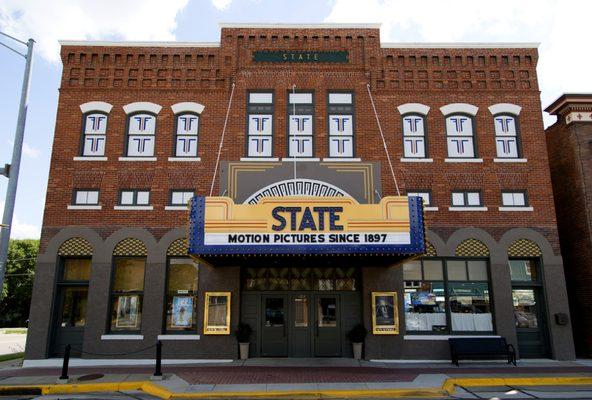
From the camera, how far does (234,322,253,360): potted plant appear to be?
49.3ft

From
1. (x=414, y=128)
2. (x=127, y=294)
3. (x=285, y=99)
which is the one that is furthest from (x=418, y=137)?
(x=127, y=294)

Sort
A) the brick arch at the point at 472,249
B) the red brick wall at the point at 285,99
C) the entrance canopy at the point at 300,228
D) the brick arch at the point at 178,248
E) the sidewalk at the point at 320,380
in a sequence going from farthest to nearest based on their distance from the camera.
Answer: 1. the red brick wall at the point at 285,99
2. the brick arch at the point at 472,249
3. the brick arch at the point at 178,248
4. the entrance canopy at the point at 300,228
5. the sidewalk at the point at 320,380

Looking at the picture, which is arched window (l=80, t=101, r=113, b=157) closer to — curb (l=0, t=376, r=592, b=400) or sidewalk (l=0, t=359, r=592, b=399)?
sidewalk (l=0, t=359, r=592, b=399)

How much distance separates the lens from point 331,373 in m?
13.0

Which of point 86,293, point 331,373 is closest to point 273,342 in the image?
point 331,373

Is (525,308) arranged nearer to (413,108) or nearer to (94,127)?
(413,108)

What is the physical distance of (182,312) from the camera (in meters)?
15.6

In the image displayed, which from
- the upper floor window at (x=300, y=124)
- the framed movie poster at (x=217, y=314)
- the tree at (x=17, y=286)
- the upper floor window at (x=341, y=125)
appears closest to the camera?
the framed movie poster at (x=217, y=314)

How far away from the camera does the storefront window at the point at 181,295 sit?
15531mm

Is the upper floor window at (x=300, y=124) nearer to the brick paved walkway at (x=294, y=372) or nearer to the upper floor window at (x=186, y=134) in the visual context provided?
the upper floor window at (x=186, y=134)

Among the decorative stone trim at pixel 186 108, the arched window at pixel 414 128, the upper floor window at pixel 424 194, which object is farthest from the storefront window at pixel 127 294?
the arched window at pixel 414 128

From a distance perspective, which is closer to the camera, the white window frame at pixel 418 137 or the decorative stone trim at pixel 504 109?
the white window frame at pixel 418 137

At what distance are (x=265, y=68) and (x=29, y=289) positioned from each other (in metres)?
44.4

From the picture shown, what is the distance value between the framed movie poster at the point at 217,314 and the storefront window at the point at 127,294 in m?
2.50
